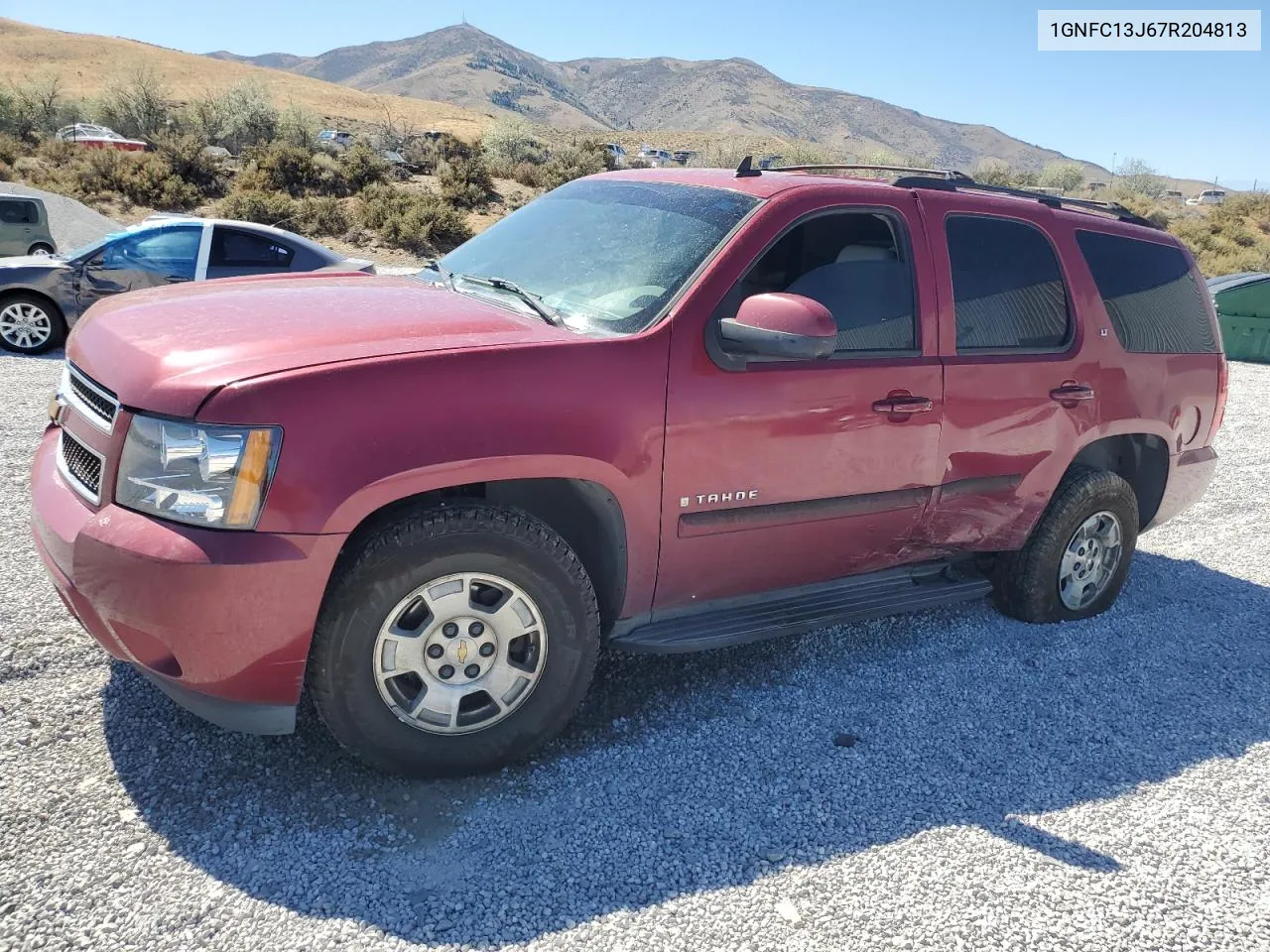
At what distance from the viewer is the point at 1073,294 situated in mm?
4168

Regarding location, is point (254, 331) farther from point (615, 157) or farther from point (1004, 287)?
point (615, 157)

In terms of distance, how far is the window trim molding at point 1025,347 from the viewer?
374cm

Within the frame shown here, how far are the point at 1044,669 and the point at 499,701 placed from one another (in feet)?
8.24

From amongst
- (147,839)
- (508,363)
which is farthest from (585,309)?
(147,839)

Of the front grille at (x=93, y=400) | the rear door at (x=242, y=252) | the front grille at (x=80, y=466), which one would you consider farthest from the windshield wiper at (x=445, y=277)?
the rear door at (x=242, y=252)

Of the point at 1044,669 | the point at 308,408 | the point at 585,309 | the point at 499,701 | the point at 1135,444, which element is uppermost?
the point at 585,309

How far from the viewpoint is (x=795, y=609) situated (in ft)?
11.6

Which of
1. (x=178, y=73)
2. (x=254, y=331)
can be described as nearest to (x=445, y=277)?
(x=254, y=331)

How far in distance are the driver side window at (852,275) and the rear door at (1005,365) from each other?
0.19m

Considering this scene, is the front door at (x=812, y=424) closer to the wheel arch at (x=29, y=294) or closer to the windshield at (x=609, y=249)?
the windshield at (x=609, y=249)

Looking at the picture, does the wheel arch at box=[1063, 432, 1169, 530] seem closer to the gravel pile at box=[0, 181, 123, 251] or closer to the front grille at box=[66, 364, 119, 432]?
the front grille at box=[66, 364, 119, 432]

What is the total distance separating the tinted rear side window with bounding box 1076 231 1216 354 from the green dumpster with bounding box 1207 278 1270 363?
41.8ft

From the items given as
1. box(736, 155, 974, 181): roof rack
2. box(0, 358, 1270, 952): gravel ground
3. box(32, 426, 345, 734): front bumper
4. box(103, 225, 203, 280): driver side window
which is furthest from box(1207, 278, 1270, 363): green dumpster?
box(32, 426, 345, 734): front bumper

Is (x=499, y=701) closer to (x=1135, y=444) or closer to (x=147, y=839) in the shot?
(x=147, y=839)
